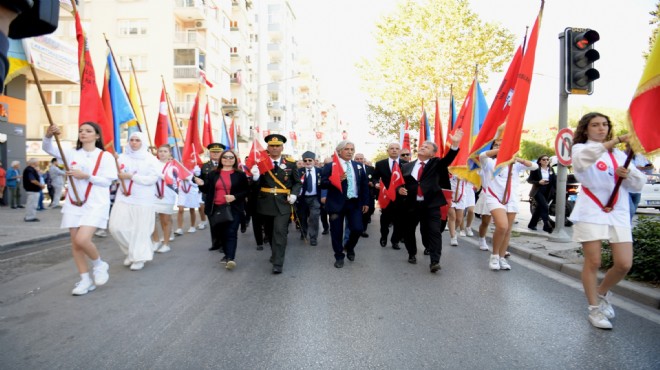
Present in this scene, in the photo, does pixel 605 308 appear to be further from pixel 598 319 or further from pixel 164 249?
pixel 164 249

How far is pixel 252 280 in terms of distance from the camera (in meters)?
6.14

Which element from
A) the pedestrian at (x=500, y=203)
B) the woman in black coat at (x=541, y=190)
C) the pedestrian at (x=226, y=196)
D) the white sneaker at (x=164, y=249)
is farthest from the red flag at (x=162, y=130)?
the woman in black coat at (x=541, y=190)

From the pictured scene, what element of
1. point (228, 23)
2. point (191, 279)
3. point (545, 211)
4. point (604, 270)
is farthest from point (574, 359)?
point (228, 23)

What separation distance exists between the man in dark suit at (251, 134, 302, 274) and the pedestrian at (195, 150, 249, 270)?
33cm

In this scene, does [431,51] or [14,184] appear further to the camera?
[431,51]

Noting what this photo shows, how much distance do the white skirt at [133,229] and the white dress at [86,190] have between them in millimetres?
1215

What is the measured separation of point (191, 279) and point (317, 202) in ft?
15.5

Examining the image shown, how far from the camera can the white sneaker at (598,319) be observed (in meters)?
4.10

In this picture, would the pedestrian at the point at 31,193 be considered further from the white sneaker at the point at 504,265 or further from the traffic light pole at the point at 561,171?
the traffic light pole at the point at 561,171

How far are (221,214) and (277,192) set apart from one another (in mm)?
946

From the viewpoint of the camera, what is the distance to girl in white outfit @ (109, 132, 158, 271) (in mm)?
6703

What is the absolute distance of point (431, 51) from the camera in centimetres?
2475

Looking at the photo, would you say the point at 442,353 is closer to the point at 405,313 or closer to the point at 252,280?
the point at 405,313

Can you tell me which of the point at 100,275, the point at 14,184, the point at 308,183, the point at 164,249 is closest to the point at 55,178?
the point at 14,184
